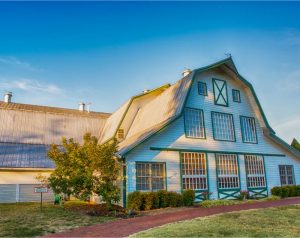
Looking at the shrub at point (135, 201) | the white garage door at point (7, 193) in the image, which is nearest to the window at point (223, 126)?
the shrub at point (135, 201)

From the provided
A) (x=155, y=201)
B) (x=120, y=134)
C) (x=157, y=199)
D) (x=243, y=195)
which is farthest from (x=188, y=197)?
(x=120, y=134)

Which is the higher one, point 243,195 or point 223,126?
point 223,126

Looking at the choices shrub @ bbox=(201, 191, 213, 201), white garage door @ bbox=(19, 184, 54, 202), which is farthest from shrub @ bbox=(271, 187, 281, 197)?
white garage door @ bbox=(19, 184, 54, 202)

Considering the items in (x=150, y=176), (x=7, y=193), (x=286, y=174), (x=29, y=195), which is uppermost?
(x=150, y=176)

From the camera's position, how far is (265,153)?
824 inches

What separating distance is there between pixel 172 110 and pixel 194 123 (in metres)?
1.81

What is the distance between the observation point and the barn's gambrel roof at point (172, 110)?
1705 centimetres

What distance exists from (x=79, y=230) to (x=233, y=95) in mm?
15631

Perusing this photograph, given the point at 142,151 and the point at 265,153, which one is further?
the point at 265,153

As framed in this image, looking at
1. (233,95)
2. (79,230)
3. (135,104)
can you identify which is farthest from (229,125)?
(79,230)

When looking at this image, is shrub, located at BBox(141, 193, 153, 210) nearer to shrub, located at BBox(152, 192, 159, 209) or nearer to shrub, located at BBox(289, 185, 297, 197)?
shrub, located at BBox(152, 192, 159, 209)

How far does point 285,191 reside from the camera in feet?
65.2

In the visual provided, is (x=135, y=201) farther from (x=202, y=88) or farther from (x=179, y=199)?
(x=202, y=88)

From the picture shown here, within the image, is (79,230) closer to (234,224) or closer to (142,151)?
(234,224)
